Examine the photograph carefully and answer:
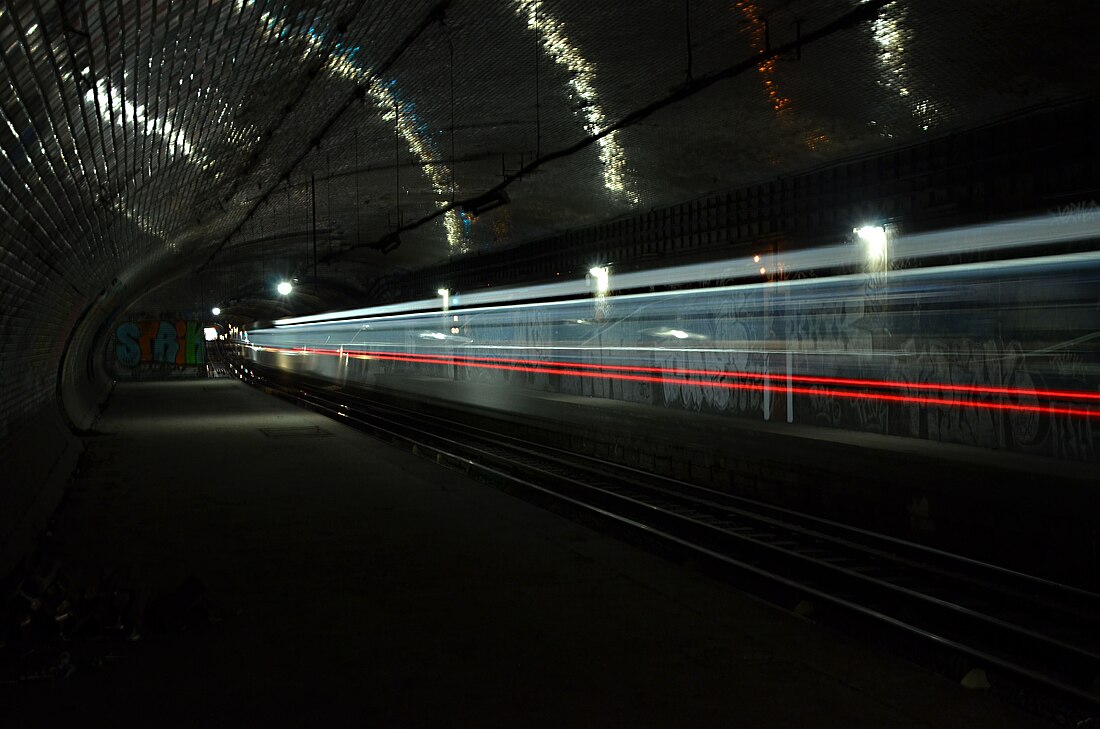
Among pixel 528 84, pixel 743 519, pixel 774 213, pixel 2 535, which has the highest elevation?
pixel 528 84

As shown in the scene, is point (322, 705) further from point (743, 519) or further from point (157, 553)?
point (743, 519)

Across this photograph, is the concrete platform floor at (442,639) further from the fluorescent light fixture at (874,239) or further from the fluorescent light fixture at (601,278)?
the fluorescent light fixture at (601,278)

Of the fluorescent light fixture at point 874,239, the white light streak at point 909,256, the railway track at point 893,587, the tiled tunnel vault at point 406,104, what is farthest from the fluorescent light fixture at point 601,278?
the fluorescent light fixture at point 874,239

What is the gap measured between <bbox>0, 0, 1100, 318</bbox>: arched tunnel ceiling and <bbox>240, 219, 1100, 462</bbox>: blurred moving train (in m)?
2.46

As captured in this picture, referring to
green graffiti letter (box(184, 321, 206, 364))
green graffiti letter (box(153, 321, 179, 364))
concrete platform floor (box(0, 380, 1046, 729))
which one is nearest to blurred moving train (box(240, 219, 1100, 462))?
concrete platform floor (box(0, 380, 1046, 729))

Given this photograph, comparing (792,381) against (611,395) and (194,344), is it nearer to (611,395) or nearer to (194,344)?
(611,395)

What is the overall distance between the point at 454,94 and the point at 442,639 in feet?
36.4

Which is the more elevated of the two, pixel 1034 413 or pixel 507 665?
pixel 1034 413

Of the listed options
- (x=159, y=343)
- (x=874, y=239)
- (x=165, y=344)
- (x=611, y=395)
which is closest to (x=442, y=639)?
(x=874, y=239)

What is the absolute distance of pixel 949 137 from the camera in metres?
12.6

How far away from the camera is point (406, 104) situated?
583 inches

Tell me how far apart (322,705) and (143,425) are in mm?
16655

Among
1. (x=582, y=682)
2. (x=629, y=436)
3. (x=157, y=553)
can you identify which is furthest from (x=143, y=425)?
(x=582, y=682)

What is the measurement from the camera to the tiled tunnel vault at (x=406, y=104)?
21.6 feet
